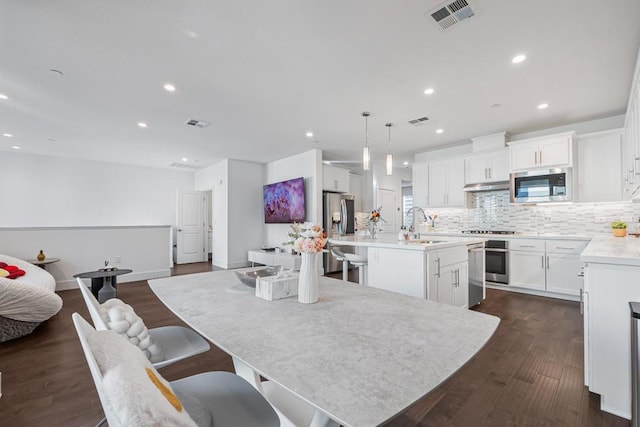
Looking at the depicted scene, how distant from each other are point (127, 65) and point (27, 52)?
75 centimetres

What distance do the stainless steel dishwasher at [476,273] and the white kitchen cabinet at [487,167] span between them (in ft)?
5.69

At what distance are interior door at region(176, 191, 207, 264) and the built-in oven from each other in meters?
6.90

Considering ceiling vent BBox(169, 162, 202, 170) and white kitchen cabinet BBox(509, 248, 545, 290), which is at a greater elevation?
ceiling vent BBox(169, 162, 202, 170)

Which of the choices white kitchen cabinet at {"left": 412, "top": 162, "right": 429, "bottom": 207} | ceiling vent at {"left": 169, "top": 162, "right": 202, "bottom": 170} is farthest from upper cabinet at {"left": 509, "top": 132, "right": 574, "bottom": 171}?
ceiling vent at {"left": 169, "top": 162, "right": 202, "bottom": 170}

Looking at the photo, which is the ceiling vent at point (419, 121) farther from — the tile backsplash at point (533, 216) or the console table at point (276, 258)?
the console table at point (276, 258)

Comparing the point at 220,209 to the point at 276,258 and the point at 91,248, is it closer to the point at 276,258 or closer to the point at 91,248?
the point at 276,258

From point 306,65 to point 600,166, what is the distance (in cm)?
422

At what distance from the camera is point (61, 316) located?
349 cm

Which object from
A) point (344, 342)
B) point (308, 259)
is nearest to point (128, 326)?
point (308, 259)

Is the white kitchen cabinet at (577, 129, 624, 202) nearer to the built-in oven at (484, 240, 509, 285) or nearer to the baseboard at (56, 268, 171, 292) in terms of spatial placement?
the built-in oven at (484, 240, 509, 285)

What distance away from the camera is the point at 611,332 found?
5.74 ft

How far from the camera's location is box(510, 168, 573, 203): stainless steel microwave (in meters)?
4.10

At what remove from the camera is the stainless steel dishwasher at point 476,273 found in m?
3.49

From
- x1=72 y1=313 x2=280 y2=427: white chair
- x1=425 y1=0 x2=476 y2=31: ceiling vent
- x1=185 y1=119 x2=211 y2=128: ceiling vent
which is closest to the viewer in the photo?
x1=72 y1=313 x2=280 y2=427: white chair
